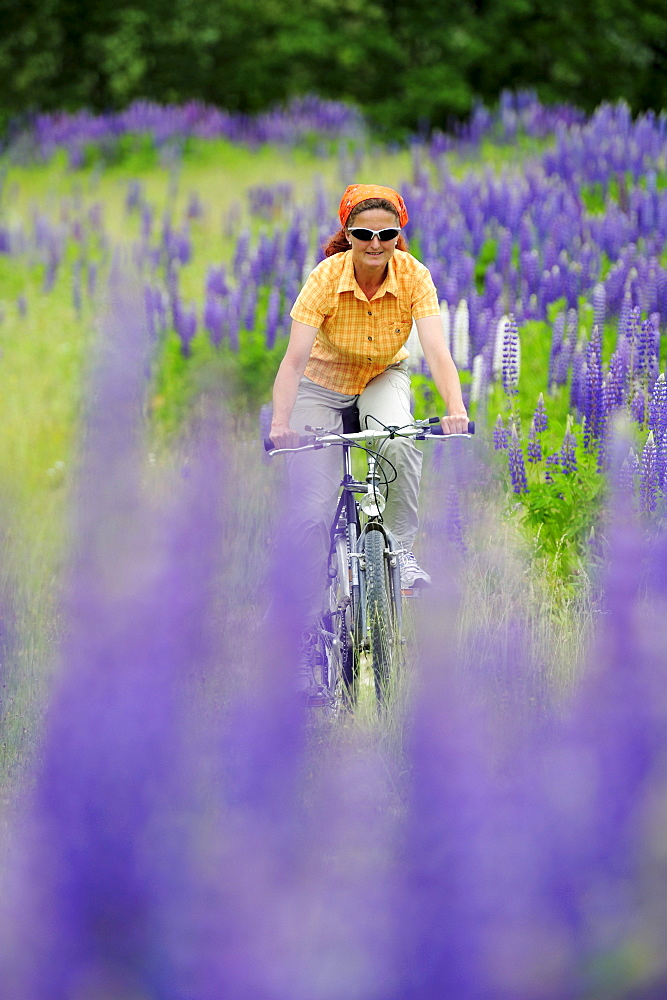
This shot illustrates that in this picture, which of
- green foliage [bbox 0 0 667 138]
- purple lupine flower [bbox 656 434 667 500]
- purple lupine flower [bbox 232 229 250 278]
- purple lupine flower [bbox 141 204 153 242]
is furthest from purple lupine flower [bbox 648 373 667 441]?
green foliage [bbox 0 0 667 138]

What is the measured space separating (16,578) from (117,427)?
3471mm

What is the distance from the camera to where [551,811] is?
3.63 feet

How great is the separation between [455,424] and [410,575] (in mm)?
622

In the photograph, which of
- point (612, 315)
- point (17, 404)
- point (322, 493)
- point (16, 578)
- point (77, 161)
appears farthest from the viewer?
point (77, 161)

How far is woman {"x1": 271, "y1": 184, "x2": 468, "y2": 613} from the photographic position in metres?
3.41

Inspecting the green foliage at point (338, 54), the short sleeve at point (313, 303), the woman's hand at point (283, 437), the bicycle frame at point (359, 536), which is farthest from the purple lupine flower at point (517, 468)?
the green foliage at point (338, 54)

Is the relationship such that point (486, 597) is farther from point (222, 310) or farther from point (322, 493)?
point (222, 310)

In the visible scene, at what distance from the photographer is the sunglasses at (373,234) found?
337 cm

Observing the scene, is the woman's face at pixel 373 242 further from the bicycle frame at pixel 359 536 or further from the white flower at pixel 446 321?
the white flower at pixel 446 321

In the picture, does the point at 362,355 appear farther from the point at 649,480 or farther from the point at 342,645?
the point at 649,480

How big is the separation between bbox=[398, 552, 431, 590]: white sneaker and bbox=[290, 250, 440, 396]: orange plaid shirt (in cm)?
61

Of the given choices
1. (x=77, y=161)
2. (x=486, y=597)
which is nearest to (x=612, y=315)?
(x=486, y=597)

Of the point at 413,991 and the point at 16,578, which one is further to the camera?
the point at 16,578

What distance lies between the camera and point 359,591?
3.40 metres
